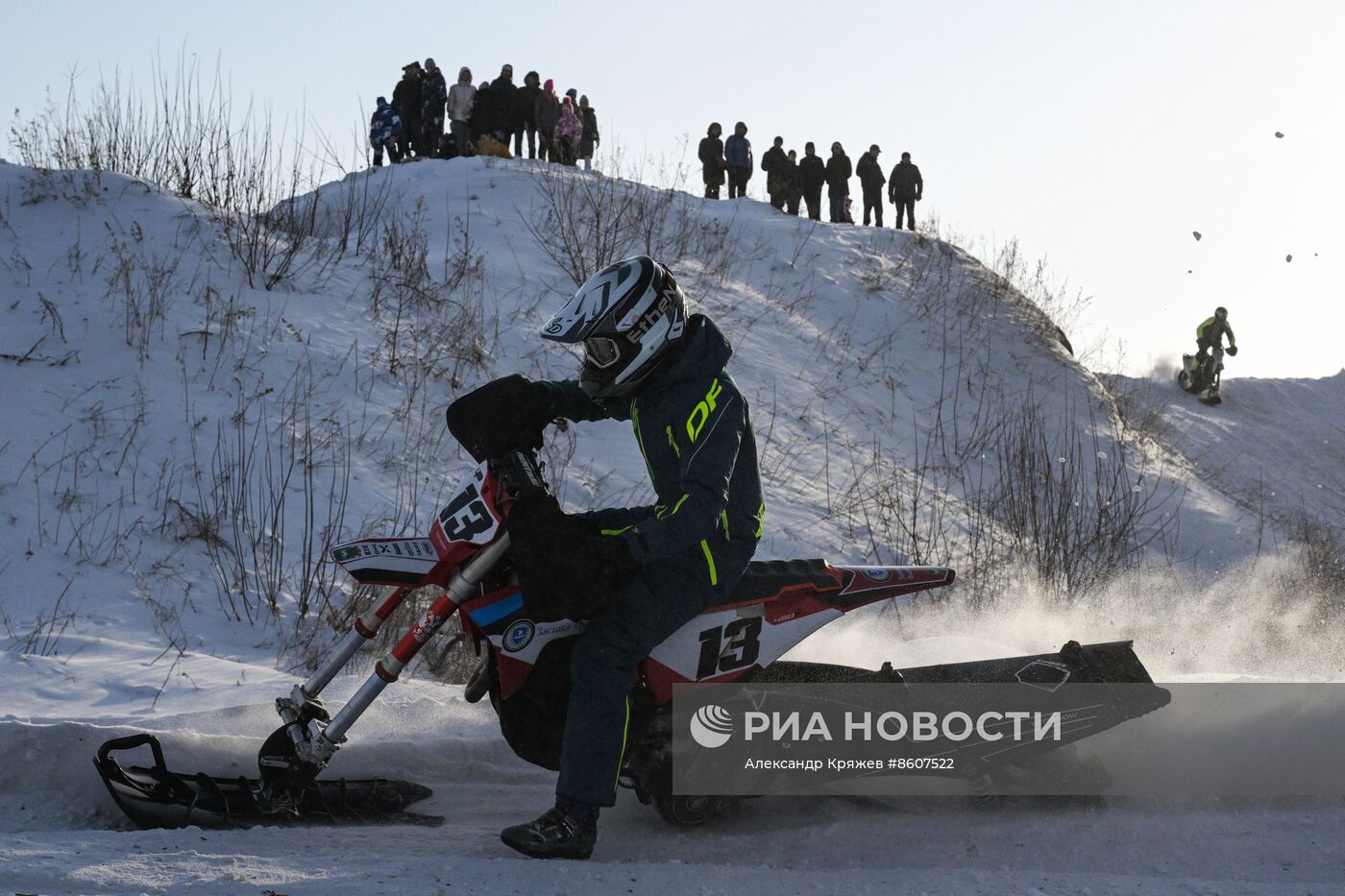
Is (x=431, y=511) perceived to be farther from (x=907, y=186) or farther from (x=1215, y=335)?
(x=1215, y=335)

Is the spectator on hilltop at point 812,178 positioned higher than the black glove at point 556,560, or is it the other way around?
the spectator on hilltop at point 812,178

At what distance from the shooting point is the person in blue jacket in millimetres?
19531

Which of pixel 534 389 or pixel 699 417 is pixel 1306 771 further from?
pixel 534 389

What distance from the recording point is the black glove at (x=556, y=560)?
11.6 feet

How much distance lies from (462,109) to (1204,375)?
17.1 m

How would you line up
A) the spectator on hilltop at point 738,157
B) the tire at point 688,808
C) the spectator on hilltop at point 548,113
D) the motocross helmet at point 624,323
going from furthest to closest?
1. the spectator on hilltop at point 738,157
2. the spectator on hilltop at point 548,113
3. the tire at point 688,808
4. the motocross helmet at point 624,323

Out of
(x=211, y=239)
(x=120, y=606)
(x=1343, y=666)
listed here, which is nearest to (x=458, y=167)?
(x=211, y=239)

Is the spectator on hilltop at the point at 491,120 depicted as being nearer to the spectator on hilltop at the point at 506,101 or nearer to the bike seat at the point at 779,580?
the spectator on hilltop at the point at 506,101

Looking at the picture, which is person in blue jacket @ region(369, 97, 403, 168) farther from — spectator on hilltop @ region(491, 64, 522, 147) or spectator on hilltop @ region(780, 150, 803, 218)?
spectator on hilltop @ region(780, 150, 803, 218)

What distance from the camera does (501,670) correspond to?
3.90m

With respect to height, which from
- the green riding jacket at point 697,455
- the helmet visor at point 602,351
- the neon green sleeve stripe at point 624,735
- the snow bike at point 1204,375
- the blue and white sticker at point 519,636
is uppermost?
the snow bike at point 1204,375

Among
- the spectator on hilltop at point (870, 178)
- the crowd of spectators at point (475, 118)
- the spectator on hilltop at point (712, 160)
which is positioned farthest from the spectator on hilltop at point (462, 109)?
the spectator on hilltop at point (870, 178)

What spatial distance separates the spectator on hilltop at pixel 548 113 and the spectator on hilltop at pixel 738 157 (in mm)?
3852

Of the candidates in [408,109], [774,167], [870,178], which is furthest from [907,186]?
[408,109]
